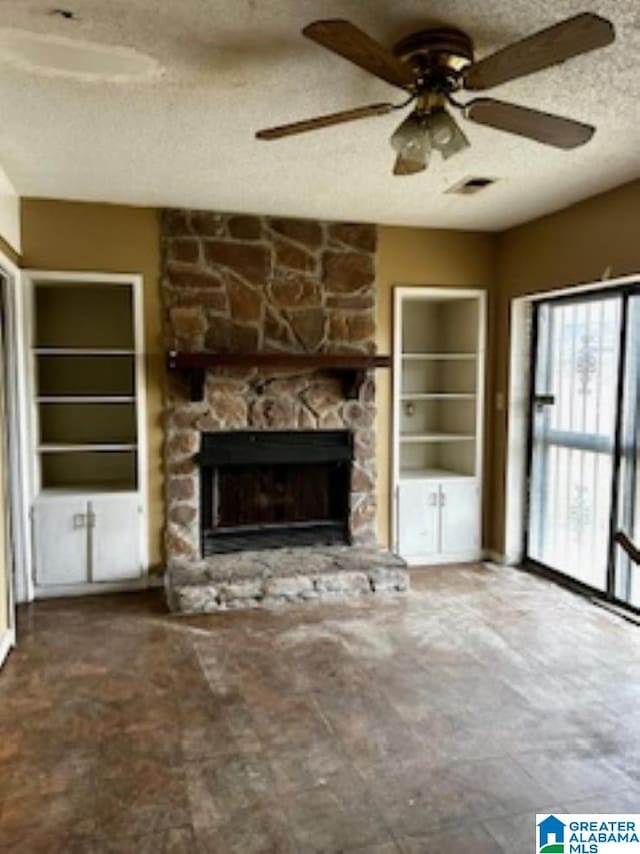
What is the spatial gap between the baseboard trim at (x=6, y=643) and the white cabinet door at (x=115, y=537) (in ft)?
2.81

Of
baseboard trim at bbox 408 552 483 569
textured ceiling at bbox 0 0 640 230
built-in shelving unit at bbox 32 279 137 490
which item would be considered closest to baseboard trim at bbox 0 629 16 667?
built-in shelving unit at bbox 32 279 137 490

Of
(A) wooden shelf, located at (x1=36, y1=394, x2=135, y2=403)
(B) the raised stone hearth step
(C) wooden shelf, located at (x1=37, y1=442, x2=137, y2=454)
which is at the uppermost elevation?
(A) wooden shelf, located at (x1=36, y1=394, x2=135, y2=403)

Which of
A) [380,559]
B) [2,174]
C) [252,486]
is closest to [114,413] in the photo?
[252,486]

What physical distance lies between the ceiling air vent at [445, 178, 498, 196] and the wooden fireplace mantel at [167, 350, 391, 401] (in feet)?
3.83

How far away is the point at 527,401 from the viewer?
488 cm

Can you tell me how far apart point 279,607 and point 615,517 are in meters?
2.22

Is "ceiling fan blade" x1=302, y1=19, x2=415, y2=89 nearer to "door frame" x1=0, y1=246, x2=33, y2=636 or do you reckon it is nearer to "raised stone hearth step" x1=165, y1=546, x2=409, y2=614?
"door frame" x1=0, y1=246, x2=33, y2=636

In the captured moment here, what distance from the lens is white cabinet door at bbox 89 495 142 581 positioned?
4.27 m

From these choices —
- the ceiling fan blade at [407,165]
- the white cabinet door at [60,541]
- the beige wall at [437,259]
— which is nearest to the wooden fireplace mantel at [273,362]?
the beige wall at [437,259]

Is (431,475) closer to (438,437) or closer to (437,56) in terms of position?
(438,437)

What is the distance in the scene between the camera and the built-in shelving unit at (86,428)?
4211 millimetres

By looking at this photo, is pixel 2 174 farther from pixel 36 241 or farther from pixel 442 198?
pixel 442 198

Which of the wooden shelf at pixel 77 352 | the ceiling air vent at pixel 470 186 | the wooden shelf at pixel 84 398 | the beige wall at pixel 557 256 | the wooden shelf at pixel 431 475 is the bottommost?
the wooden shelf at pixel 431 475
